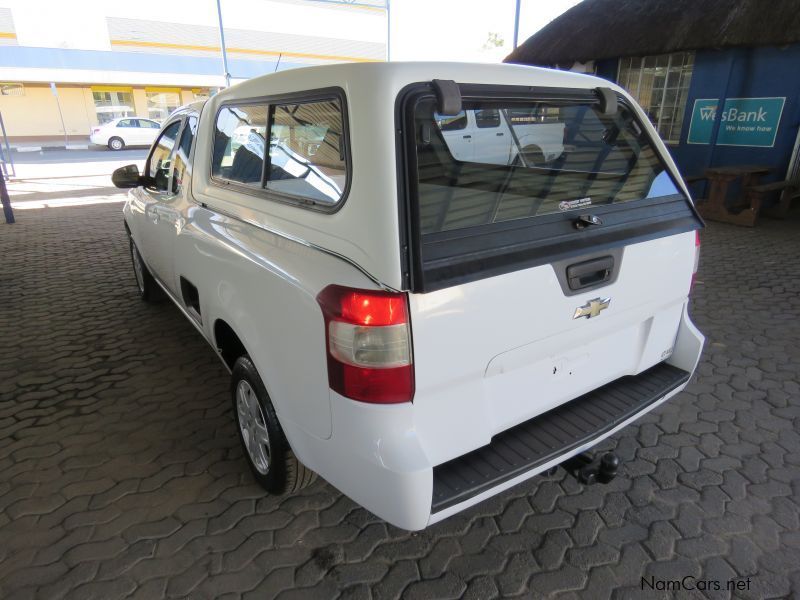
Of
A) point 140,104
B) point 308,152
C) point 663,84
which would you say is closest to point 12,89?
point 140,104

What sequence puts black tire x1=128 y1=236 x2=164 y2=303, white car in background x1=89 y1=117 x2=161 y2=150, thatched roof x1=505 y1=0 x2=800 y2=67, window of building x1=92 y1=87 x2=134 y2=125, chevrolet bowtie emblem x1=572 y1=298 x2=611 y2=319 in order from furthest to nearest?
1. window of building x1=92 y1=87 x2=134 y2=125
2. white car in background x1=89 y1=117 x2=161 y2=150
3. thatched roof x1=505 y1=0 x2=800 y2=67
4. black tire x1=128 y1=236 x2=164 y2=303
5. chevrolet bowtie emblem x1=572 y1=298 x2=611 y2=319

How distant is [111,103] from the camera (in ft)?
109

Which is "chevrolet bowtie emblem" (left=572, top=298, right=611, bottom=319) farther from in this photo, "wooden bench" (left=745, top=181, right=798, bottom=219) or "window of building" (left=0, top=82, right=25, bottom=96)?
"window of building" (left=0, top=82, right=25, bottom=96)

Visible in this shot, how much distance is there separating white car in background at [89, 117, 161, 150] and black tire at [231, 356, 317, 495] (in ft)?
84.1

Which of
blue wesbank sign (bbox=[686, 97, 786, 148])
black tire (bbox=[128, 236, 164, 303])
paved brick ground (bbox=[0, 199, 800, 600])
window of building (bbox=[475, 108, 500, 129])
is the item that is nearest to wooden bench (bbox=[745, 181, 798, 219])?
blue wesbank sign (bbox=[686, 97, 786, 148])

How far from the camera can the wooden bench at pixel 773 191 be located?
8.18 metres

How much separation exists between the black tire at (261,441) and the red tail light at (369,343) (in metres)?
0.71

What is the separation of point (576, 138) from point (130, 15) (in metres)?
37.5

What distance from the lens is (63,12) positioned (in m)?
29.8

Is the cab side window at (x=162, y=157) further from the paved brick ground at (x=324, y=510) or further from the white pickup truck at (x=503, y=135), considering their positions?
the white pickup truck at (x=503, y=135)

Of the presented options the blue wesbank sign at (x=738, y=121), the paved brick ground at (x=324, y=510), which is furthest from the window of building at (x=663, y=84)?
the paved brick ground at (x=324, y=510)

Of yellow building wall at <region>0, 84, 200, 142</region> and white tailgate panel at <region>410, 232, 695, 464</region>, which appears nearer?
white tailgate panel at <region>410, 232, 695, 464</region>

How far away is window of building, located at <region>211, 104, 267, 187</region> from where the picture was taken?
2.47 metres

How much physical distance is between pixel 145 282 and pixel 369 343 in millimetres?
4116
